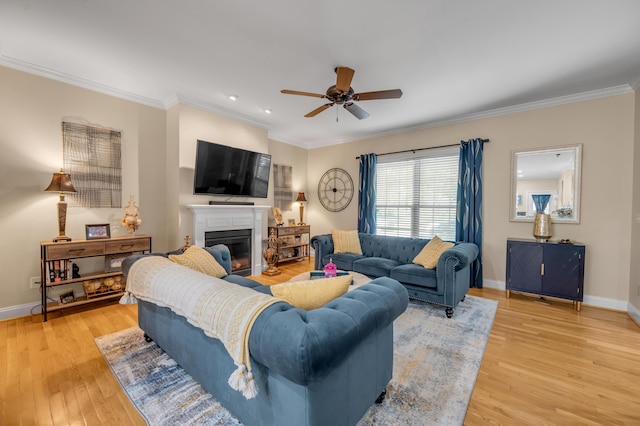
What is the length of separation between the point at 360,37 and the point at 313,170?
425cm

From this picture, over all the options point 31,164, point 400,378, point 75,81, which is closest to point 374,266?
point 400,378

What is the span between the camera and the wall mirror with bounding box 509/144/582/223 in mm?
3602

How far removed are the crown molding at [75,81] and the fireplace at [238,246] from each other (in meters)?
2.25

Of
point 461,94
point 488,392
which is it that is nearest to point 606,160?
point 461,94

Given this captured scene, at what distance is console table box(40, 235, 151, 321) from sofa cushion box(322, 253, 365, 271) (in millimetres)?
2730

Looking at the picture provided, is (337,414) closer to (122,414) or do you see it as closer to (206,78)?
(122,414)

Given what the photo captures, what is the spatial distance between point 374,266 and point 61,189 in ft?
13.1

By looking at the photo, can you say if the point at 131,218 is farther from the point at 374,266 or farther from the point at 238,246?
the point at 374,266

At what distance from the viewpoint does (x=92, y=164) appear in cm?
348

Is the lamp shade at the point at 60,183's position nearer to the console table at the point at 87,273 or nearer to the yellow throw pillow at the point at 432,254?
the console table at the point at 87,273

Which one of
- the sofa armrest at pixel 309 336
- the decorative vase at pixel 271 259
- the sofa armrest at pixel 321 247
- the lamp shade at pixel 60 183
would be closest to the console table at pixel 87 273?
the lamp shade at pixel 60 183

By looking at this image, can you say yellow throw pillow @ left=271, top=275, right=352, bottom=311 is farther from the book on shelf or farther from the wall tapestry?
the wall tapestry

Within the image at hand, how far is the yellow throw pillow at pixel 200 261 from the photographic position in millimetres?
2475

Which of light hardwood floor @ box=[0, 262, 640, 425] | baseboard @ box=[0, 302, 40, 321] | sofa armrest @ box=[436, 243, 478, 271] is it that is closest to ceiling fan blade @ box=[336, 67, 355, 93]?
sofa armrest @ box=[436, 243, 478, 271]
